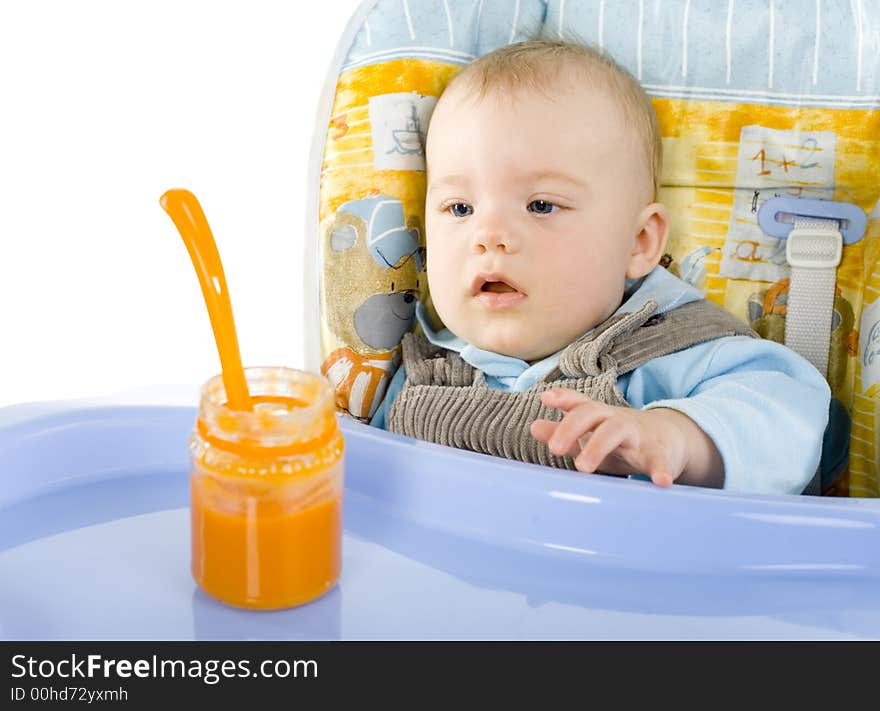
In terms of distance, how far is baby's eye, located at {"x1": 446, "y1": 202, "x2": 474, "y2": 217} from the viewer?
112 cm

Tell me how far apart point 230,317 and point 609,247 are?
0.52m

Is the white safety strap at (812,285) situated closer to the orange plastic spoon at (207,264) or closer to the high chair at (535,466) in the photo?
the high chair at (535,466)

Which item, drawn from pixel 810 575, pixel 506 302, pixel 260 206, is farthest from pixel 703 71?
pixel 260 206

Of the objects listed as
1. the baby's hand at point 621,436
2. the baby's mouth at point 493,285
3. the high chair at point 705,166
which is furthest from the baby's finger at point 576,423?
the high chair at point 705,166

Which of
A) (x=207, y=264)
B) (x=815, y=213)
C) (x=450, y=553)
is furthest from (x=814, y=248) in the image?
(x=207, y=264)

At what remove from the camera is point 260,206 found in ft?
5.44

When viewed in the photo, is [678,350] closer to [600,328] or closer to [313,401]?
[600,328]

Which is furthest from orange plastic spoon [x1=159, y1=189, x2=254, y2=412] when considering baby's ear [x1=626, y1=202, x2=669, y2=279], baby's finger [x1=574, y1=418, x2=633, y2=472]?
baby's ear [x1=626, y1=202, x2=669, y2=279]

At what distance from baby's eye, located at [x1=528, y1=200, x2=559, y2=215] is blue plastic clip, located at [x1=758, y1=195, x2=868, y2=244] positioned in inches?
9.3

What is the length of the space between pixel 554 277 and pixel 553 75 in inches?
8.0

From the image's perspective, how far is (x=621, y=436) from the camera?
2.81ft

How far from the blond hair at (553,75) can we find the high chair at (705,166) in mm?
33

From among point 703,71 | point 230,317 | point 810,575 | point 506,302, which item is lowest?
point 810,575

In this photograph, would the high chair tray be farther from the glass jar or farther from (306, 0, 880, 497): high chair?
(306, 0, 880, 497): high chair
